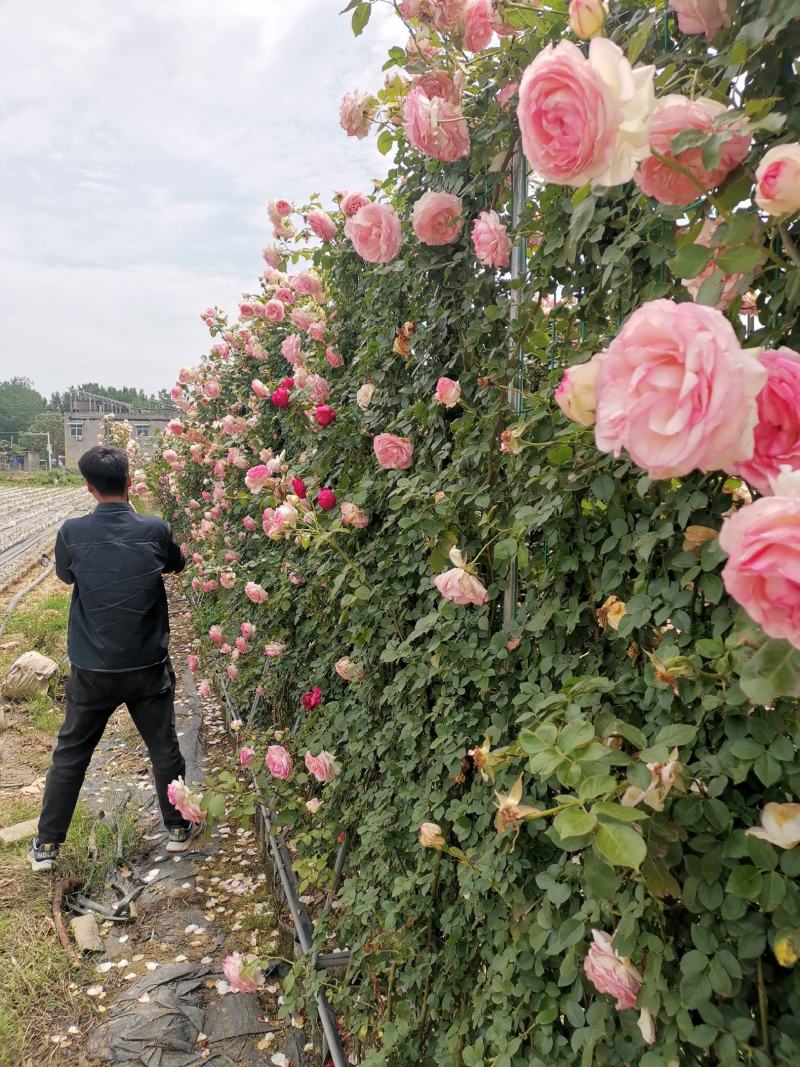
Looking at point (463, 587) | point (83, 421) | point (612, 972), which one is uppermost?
point (83, 421)

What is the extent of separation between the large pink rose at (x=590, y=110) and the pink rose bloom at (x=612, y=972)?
836 mm

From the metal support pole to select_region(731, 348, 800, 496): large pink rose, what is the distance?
636mm

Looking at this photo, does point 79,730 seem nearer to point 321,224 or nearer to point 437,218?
point 321,224

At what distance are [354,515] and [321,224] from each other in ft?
2.92

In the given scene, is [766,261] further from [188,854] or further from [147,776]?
[147,776]

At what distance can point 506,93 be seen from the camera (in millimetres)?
1137

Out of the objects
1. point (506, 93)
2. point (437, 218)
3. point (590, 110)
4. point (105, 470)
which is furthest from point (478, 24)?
point (105, 470)

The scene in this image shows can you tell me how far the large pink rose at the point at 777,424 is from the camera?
1.69ft

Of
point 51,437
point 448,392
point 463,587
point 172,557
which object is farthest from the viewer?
point 51,437

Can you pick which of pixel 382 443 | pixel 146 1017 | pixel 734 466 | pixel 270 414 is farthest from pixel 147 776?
pixel 734 466

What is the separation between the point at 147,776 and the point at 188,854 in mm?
885

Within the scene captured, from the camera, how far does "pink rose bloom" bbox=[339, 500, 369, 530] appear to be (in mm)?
1661

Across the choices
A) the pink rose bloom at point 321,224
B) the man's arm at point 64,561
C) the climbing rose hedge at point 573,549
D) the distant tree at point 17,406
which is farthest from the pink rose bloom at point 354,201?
the distant tree at point 17,406

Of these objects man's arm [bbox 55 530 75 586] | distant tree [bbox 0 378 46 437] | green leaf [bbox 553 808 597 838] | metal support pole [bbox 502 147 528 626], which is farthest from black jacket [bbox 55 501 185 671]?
distant tree [bbox 0 378 46 437]
